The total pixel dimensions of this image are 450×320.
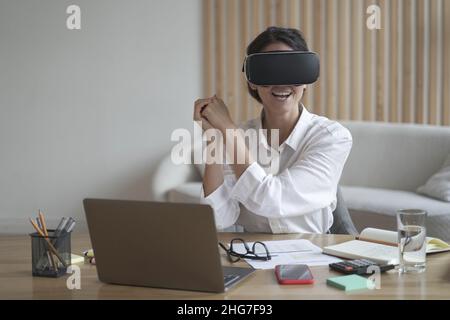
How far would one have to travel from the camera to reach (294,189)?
2.16m

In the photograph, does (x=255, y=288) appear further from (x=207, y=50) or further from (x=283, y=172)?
(x=207, y=50)

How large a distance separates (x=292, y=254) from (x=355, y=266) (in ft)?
0.72

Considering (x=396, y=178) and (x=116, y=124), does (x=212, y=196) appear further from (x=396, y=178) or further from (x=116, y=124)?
(x=116, y=124)

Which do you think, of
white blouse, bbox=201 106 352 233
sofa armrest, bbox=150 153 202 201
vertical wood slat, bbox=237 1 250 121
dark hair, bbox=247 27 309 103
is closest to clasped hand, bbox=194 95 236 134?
white blouse, bbox=201 106 352 233

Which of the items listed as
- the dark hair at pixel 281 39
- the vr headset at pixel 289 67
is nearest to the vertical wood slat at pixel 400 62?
the dark hair at pixel 281 39

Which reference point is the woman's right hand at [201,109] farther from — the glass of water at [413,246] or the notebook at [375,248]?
the glass of water at [413,246]

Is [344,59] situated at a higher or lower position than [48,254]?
higher

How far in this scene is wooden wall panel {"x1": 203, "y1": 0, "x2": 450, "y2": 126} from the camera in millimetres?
4816

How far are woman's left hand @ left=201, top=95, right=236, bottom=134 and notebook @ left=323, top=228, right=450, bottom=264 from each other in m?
0.56

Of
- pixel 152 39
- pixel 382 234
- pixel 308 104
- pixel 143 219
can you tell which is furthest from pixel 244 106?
pixel 143 219

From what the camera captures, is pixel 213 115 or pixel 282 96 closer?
pixel 213 115

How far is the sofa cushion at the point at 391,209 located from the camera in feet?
12.4

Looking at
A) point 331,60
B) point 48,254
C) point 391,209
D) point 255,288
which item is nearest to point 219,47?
point 331,60

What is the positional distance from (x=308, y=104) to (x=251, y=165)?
3111 mm
